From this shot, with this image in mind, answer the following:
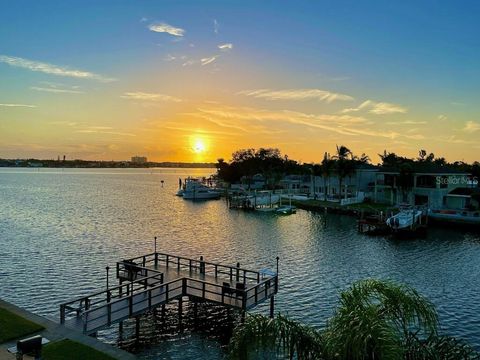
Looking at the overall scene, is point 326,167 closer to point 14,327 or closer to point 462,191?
point 462,191

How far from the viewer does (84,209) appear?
284ft

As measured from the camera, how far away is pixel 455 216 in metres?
66.6

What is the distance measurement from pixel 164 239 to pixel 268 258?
16.4 meters

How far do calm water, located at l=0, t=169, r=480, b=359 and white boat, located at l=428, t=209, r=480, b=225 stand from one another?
14.2 feet

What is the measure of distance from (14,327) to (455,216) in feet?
216

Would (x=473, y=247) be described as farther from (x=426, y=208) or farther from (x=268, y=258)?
(x=268, y=258)

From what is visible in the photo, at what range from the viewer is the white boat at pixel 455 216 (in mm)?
64438

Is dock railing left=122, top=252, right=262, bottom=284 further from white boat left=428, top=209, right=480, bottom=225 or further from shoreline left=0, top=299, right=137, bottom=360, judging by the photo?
white boat left=428, top=209, right=480, bottom=225

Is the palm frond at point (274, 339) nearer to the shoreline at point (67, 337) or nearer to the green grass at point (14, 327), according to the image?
the shoreline at point (67, 337)

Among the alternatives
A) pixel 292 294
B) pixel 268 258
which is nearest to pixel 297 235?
pixel 268 258

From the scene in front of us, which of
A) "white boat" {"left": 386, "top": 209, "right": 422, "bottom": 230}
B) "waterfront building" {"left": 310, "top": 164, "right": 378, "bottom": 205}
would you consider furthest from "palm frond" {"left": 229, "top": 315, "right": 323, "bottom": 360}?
"waterfront building" {"left": 310, "top": 164, "right": 378, "bottom": 205}

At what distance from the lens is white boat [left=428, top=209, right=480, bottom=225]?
64.4 m

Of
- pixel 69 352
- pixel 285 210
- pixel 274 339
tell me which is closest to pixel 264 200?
pixel 285 210

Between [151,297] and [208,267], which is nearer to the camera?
[151,297]
